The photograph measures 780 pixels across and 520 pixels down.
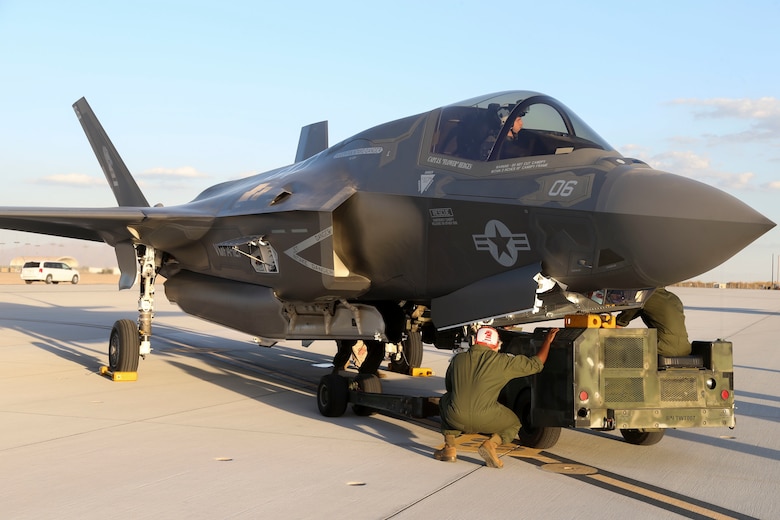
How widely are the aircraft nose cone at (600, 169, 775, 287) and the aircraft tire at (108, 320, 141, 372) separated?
8029 mm

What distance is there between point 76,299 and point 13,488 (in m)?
29.3

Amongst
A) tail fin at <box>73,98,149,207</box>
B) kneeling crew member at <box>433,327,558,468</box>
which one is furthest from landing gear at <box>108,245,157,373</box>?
A: kneeling crew member at <box>433,327,558,468</box>

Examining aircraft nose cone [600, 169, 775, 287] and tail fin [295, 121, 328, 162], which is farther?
tail fin [295, 121, 328, 162]

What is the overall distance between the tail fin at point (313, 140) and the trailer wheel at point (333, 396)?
8.21 meters

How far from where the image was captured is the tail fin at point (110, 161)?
1598cm

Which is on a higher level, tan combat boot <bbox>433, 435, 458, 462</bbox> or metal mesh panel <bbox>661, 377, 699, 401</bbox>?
metal mesh panel <bbox>661, 377, 699, 401</bbox>

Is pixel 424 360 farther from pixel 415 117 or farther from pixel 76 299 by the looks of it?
pixel 76 299

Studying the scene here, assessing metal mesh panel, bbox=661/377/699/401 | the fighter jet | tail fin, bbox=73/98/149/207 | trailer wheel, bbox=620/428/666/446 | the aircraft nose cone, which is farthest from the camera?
tail fin, bbox=73/98/149/207

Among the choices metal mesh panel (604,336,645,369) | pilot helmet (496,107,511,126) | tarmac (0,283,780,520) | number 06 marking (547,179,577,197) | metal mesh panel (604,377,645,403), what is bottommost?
tarmac (0,283,780,520)

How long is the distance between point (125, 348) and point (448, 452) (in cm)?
666

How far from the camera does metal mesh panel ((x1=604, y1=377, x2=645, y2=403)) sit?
6.68 m

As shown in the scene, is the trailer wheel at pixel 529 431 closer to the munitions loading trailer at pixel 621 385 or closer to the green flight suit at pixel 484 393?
the munitions loading trailer at pixel 621 385

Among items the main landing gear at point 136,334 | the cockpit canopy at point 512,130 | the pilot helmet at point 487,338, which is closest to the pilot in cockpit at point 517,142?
the cockpit canopy at point 512,130

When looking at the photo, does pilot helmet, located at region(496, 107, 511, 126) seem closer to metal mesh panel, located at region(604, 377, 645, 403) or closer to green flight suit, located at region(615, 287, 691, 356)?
green flight suit, located at region(615, 287, 691, 356)
